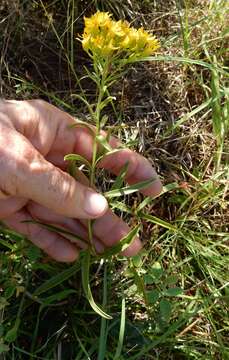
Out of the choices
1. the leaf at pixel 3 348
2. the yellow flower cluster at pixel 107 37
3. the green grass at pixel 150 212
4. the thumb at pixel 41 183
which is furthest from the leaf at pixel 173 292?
the yellow flower cluster at pixel 107 37

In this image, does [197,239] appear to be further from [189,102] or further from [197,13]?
[197,13]

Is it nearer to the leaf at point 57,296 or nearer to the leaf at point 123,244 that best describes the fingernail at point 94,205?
the leaf at point 123,244

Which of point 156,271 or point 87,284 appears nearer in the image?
point 87,284

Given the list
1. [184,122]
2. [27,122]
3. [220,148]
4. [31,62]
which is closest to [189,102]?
[184,122]

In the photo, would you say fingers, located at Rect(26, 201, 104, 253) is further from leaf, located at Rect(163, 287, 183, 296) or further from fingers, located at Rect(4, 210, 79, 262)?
leaf, located at Rect(163, 287, 183, 296)

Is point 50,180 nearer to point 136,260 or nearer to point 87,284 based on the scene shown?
point 87,284

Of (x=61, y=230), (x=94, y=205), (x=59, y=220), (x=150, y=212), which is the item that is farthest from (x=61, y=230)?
(x=150, y=212)
